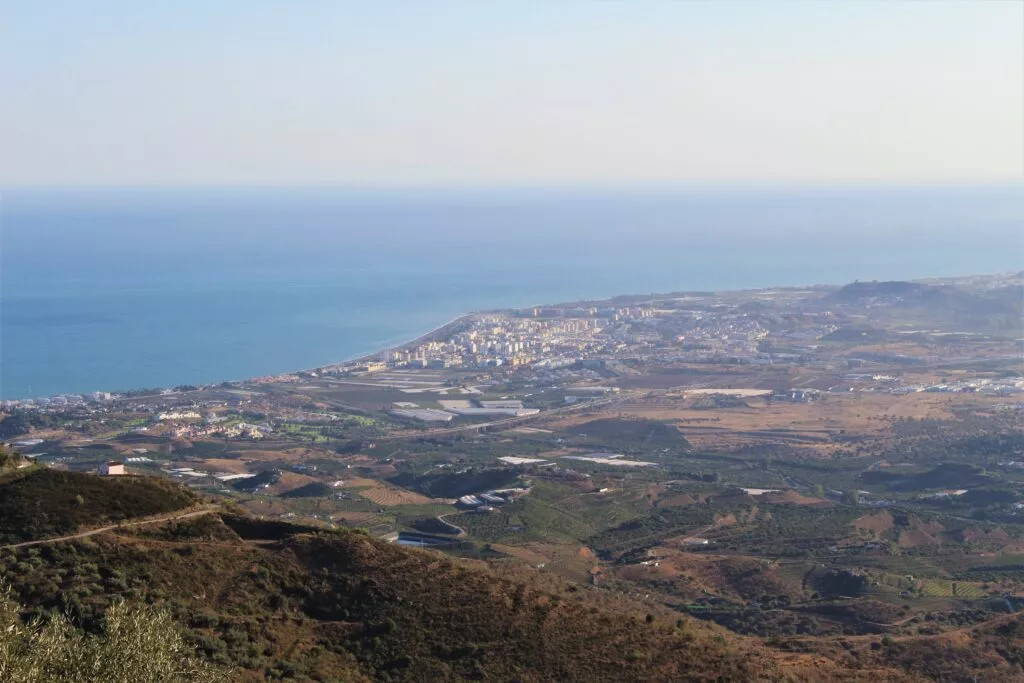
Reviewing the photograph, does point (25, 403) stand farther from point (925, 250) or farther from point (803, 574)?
point (925, 250)

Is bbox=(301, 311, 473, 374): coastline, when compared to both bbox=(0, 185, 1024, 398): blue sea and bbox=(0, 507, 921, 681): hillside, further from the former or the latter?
bbox=(0, 507, 921, 681): hillside

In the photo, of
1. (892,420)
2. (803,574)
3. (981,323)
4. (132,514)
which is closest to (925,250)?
(981,323)

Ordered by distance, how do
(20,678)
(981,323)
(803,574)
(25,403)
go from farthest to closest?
1. (981,323)
2. (25,403)
3. (803,574)
4. (20,678)

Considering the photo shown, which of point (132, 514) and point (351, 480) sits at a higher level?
point (132, 514)

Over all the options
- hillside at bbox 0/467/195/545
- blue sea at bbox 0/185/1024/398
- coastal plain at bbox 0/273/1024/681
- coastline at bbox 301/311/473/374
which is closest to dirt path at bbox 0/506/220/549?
hillside at bbox 0/467/195/545

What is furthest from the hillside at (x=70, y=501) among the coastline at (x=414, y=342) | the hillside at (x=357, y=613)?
the coastline at (x=414, y=342)

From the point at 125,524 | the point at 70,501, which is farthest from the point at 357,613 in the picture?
the point at 70,501

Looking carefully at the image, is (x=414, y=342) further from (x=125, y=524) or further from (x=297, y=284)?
(x=125, y=524)
